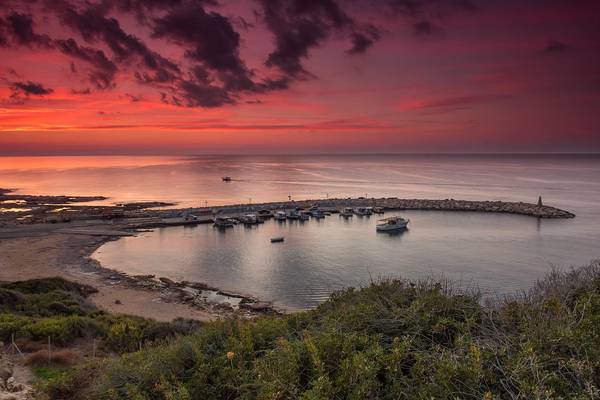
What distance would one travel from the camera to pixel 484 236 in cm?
4878

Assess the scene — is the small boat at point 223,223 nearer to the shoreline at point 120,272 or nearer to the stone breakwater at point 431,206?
the shoreline at point 120,272

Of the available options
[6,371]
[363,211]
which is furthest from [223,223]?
[6,371]

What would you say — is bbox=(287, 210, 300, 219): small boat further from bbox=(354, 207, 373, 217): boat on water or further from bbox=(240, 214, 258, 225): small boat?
bbox=(354, 207, 373, 217): boat on water

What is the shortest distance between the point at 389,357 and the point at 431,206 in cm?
6784

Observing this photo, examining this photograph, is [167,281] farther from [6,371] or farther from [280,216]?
[280,216]

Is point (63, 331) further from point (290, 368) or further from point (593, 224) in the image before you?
point (593, 224)

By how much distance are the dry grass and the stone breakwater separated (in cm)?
5418

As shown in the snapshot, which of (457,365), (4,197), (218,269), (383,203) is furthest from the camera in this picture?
(4,197)

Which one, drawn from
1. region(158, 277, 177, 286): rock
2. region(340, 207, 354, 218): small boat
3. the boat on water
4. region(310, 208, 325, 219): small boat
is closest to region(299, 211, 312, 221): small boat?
region(310, 208, 325, 219): small boat

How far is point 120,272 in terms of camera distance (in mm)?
35156

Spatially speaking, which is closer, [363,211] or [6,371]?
[6,371]

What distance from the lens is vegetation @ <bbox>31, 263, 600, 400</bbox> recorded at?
5020 mm

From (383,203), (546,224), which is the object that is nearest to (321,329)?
(546,224)

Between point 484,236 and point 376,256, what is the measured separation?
17.4 meters
